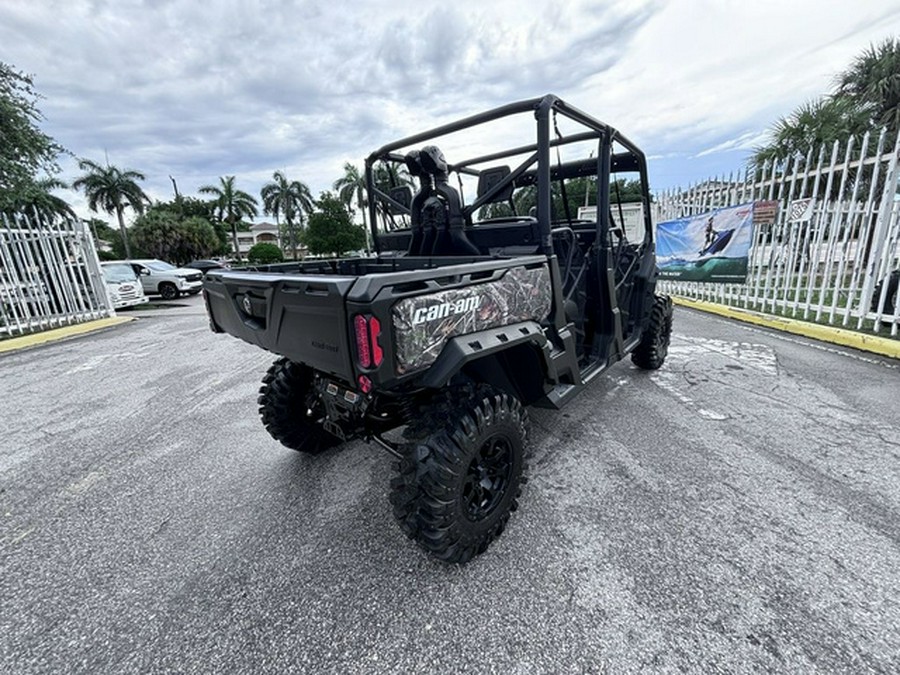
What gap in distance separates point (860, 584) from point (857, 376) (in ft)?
11.1

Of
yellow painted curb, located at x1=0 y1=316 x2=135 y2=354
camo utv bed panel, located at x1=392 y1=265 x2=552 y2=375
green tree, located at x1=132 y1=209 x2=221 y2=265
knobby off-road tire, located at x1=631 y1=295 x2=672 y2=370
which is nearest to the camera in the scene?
camo utv bed panel, located at x1=392 y1=265 x2=552 y2=375

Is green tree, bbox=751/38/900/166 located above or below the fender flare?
above

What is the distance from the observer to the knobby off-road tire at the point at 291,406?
260 cm

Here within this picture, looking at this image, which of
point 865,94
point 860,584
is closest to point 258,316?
point 860,584

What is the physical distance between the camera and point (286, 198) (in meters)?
38.7

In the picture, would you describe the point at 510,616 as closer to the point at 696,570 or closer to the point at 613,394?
the point at 696,570

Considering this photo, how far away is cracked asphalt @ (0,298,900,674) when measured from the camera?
146 centimetres

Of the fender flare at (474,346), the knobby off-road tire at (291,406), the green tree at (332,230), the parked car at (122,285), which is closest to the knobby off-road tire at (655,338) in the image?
the fender flare at (474,346)

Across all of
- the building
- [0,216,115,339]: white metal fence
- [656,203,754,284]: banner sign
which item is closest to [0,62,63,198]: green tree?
[0,216,115,339]: white metal fence

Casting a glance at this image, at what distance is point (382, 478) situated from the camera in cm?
257

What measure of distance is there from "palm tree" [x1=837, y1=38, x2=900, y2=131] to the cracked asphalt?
12.4 m

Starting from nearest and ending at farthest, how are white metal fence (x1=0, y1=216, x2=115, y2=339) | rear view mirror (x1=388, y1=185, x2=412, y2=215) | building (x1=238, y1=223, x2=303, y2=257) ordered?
rear view mirror (x1=388, y1=185, x2=412, y2=215) < white metal fence (x1=0, y1=216, x2=115, y2=339) < building (x1=238, y1=223, x2=303, y2=257)

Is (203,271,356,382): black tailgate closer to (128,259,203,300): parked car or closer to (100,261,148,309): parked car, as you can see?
(100,261,148,309): parked car

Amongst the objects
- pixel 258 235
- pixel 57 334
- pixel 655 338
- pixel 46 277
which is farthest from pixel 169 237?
pixel 258 235
